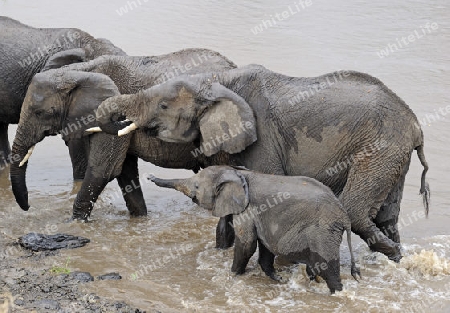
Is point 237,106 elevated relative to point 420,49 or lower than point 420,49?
elevated

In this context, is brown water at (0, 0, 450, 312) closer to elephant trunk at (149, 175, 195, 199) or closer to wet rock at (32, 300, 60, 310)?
wet rock at (32, 300, 60, 310)

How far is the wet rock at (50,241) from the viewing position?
30.3 ft

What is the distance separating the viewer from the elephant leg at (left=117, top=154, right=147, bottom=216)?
10.5 m

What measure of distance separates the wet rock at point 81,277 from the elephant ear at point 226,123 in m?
1.69

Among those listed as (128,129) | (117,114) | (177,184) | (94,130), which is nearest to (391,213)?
(177,184)

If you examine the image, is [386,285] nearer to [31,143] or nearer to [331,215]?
[331,215]

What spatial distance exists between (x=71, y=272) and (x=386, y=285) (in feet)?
9.93

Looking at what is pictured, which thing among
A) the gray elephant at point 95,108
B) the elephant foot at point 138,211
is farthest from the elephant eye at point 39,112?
the elephant foot at point 138,211

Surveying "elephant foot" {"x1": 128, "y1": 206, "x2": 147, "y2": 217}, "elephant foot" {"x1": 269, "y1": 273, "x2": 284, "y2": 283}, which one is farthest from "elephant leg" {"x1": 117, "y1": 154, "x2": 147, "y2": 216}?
"elephant foot" {"x1": 269, "y1": 273, "x2": 284, "y2": 283}

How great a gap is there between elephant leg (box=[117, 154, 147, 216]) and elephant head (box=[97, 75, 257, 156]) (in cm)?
127

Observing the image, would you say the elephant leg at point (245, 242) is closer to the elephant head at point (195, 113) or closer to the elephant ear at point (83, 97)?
the elephant head at point (195, 113)

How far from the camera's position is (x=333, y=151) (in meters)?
8.66

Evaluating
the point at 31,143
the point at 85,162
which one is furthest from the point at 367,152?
the point at 85,162

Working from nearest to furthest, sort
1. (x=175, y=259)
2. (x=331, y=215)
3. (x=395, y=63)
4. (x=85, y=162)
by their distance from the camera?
(x=331, y=215) → (x=175, y=259) → (x=85, y=162) → (x=395, y=63)
